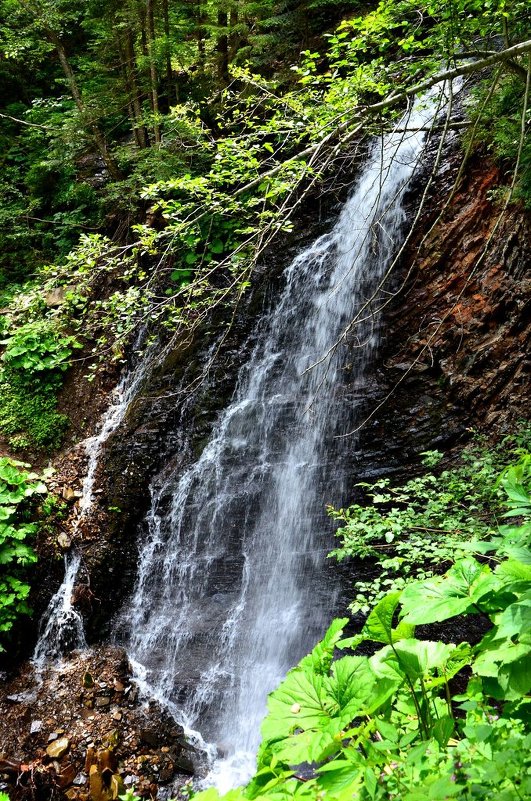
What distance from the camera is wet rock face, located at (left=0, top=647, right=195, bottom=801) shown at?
5.14 m

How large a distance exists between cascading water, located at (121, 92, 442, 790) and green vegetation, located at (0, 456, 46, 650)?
1489mm

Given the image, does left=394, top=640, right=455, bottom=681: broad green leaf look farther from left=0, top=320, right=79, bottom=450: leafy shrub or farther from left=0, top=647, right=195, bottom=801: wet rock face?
left=0, top=320, right=79, bottom=450: leafy shrub

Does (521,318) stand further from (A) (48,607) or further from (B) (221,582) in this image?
(A) (48,607)

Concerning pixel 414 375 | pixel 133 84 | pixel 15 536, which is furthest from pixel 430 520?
pixel 133 84

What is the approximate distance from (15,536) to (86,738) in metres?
2.67

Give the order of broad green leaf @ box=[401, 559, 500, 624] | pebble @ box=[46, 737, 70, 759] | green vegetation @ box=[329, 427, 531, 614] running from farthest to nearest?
1. pebble @ box=[46, 737, 70, 759]
2. green vegetation @ box=[329, 427, 531, 614]
3. broad green leaf @ box=[401, 559, 500, 624]

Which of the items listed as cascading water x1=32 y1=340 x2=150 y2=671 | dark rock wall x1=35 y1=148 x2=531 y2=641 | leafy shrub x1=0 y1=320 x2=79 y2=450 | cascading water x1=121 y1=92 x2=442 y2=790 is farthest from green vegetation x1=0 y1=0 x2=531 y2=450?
cascading water x1=121 y1=92 x2=442 y2=790

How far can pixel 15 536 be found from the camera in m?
6.77

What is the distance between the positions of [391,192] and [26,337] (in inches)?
261

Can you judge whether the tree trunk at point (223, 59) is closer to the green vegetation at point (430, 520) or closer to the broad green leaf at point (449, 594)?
the green vegetation at point (430, 520)

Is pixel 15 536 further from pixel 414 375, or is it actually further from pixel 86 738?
pixel 414 375

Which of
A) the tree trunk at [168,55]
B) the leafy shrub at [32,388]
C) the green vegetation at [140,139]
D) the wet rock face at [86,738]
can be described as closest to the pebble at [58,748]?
the wet rock face at [86,738]

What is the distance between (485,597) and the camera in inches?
59.0

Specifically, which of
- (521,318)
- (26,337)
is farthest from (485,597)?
(26,337)
